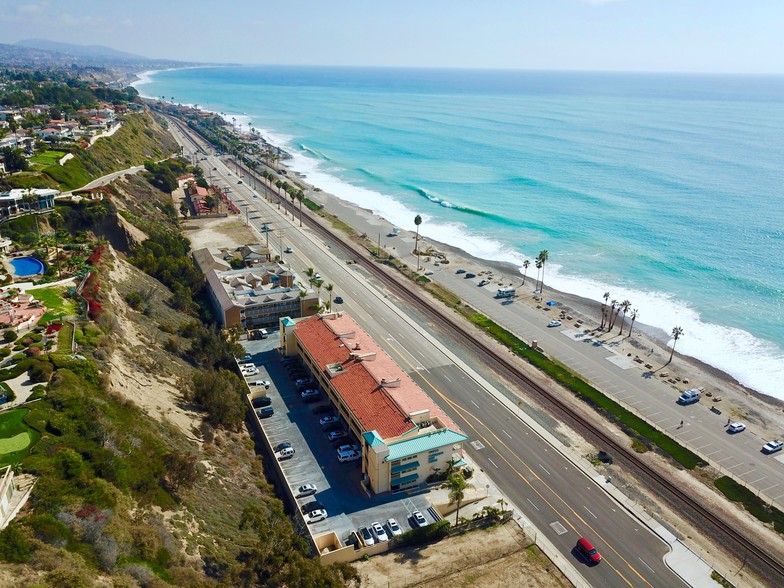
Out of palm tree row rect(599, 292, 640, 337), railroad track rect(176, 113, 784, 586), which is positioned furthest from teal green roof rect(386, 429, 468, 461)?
palm tree row rect(599, 292, 640, 337)

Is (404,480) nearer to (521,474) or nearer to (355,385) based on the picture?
(521,474)

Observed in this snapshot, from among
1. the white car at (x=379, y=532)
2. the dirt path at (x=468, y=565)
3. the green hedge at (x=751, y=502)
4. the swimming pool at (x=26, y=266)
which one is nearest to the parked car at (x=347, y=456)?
the white car at (x=379, y=532)

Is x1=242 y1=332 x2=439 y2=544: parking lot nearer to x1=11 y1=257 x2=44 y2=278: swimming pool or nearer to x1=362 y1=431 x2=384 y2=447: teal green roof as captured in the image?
x1=362 y1=431 x2=384 y2=447: teal green roof

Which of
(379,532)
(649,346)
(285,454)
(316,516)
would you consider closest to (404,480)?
(379,532)

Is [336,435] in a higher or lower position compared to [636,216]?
lower

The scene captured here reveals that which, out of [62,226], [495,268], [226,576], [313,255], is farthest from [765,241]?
[62,226]

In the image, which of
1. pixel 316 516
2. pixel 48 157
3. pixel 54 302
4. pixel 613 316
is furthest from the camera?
pixel 48 157
